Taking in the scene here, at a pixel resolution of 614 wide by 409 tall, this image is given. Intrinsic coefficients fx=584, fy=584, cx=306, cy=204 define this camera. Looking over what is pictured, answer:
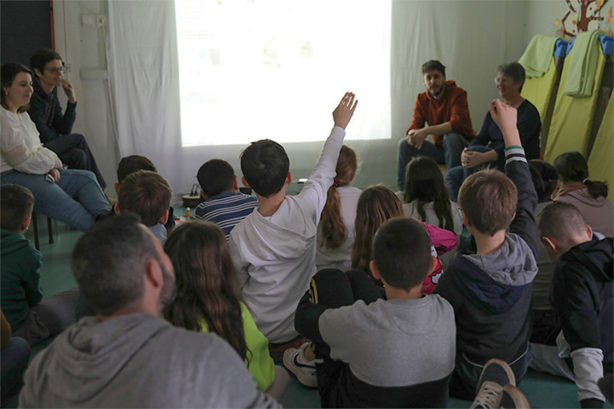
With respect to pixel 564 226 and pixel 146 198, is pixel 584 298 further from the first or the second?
pixel 146 198

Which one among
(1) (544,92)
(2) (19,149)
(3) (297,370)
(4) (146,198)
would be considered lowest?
(3) (297,370)

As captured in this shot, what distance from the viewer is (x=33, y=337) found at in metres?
2.31

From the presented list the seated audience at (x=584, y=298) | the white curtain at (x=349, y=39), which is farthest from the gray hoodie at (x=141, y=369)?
the white curtain at (x=349, y=39)

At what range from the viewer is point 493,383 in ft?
4.94

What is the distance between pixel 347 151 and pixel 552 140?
104 inches

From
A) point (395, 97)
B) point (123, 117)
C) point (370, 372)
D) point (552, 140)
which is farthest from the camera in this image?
point (395, 97)

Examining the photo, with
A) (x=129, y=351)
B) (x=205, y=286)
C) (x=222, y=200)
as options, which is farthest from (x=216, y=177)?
(x=129, y=351)

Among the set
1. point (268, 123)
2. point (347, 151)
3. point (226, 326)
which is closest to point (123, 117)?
point (268, 123)

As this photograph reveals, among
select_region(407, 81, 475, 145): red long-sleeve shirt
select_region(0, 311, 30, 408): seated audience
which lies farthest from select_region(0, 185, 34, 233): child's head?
select_region(407, 81, 475, 145): red long-sleeve shirt

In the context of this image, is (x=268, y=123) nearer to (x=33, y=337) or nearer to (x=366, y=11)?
(x=366, y=11)

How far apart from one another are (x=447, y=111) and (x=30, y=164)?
313 centimetres

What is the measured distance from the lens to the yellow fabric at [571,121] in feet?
14.6

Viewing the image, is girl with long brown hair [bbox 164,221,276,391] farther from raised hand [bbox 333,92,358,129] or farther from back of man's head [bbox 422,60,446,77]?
back of man's head [bbox 422,60,446,77]

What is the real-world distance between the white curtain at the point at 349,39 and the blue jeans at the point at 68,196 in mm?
1716
